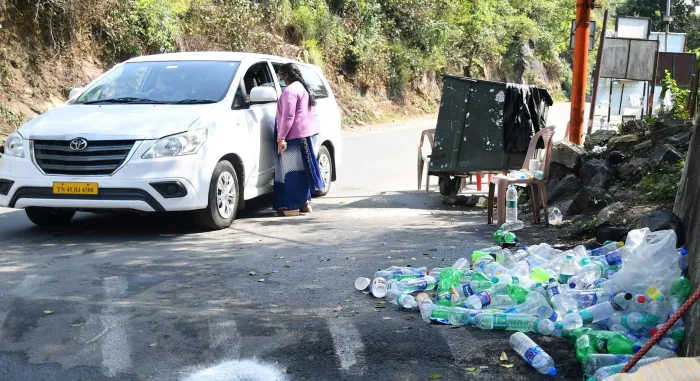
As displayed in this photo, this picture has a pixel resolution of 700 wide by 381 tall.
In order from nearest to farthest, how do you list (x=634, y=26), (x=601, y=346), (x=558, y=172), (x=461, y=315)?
(x=601, y=346), (x=461, y=315), (x=558, y=172), (x=634, y=26)

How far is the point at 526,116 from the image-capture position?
1075 cm

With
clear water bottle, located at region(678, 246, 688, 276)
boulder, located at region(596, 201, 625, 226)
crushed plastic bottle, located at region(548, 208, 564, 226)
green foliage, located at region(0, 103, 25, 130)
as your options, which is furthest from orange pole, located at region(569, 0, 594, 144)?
green foliage, located at region(0, 103, 25, 130)

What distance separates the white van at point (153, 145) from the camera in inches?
312

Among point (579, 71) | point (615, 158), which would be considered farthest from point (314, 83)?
point (579, 71)

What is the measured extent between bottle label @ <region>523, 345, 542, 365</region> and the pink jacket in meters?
5.46

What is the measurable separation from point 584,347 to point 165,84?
6.07 metres

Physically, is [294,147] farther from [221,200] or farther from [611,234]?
[611,234]

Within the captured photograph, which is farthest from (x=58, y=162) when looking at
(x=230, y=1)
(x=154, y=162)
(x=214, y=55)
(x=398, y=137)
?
(x=230, y=1)

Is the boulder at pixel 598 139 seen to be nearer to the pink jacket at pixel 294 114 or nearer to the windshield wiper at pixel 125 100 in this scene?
the pink jacket at pixel 294 114

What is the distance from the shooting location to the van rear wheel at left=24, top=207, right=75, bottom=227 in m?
8.56

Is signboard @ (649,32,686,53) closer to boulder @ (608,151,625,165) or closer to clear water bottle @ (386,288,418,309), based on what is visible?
boulder @ (608,151,625,165)

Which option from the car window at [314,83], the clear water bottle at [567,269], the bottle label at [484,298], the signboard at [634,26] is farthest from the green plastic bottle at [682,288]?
the signboard at [634,26]

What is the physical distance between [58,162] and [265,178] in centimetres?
257

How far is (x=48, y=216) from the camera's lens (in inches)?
341
